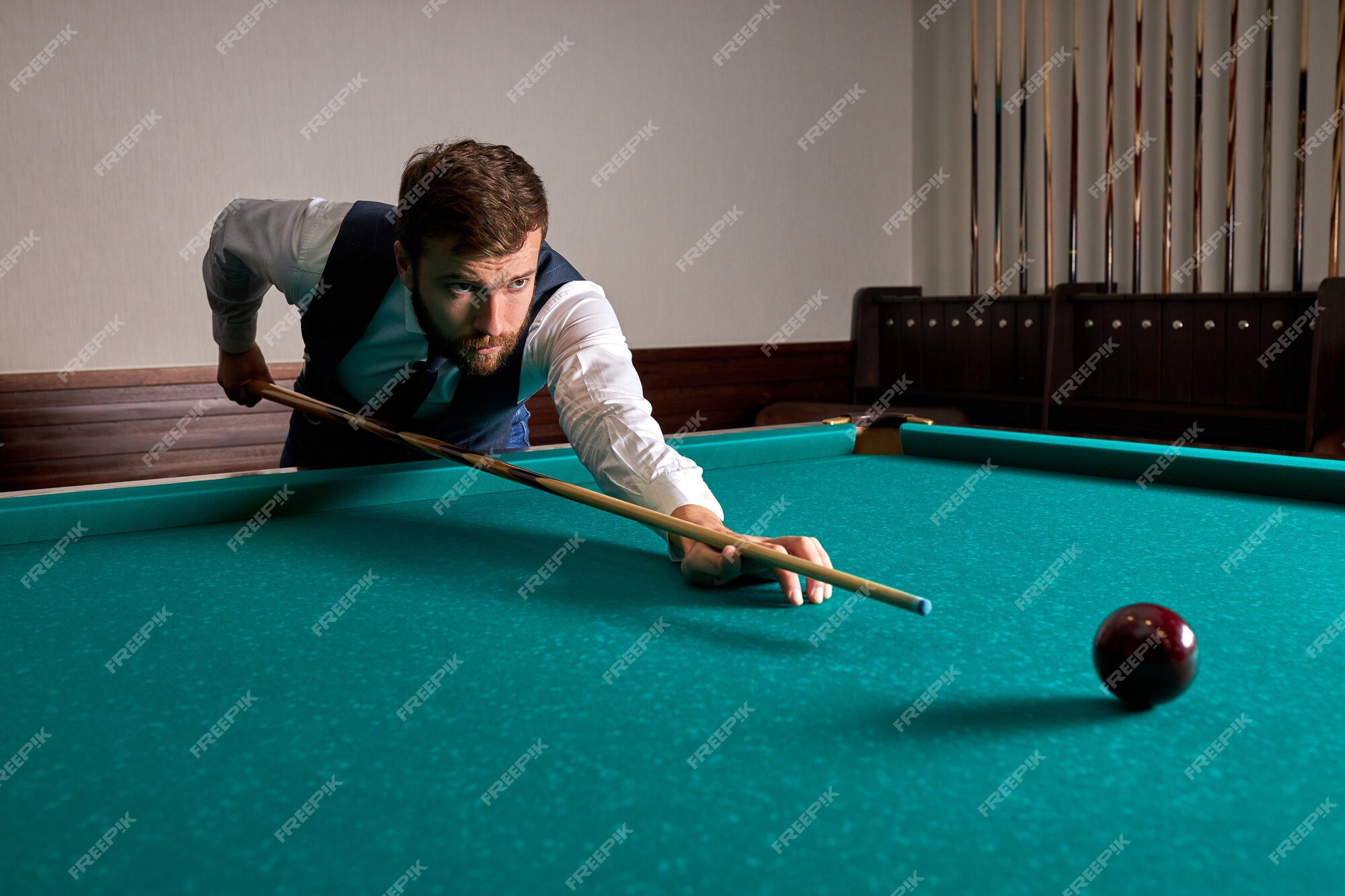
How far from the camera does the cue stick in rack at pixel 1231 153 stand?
3912mm

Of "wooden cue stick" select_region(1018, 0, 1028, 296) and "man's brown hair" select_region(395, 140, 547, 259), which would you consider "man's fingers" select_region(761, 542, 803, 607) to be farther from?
"wooden cue stick" select_region(1018, 0, 1028, 296)

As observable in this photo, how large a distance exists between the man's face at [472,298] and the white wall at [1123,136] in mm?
3285

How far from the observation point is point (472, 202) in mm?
1662

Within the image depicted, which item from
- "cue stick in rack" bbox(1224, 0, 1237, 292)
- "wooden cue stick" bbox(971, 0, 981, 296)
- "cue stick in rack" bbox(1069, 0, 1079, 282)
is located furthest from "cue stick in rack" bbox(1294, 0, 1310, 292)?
"wooden cue stick" bbox(971, 0, 981, 296)

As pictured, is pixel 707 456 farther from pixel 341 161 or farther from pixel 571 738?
pixel 341 161

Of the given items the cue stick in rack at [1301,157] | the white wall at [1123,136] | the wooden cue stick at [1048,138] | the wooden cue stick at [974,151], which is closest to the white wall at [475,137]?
the white wall at [1123,136]

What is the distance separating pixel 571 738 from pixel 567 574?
54 centimetres

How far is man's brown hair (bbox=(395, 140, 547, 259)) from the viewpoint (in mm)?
1664

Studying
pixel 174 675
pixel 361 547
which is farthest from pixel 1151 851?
pixel 361 547

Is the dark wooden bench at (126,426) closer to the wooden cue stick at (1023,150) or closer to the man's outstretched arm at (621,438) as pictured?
the man's outstretched arm at (621,438)

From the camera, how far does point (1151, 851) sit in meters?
0.62

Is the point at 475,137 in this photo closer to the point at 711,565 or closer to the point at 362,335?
the point at 362,335

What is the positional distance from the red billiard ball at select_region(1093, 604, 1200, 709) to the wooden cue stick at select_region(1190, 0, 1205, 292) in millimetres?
3674

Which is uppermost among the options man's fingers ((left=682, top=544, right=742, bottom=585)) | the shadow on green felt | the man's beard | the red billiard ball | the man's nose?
the man's nose
